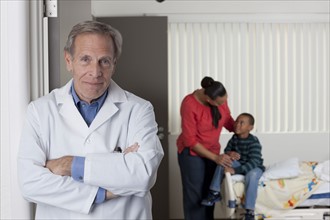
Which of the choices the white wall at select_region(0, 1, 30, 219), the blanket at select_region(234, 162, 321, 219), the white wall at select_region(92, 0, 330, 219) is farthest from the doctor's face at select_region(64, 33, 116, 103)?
the white wall at select_region(92, 0, 330, 219)

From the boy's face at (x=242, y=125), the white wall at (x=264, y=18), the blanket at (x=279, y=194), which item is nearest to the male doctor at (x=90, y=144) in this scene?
the blanket at (x=279, y=194)

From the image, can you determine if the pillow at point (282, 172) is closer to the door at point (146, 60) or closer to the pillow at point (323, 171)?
the pillow at point (323, 171)

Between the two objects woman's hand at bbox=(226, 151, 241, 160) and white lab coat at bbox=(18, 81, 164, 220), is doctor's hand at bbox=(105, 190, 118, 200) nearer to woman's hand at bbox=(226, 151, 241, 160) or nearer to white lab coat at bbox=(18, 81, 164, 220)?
white lab coat at bbox=(18, 81, 164, 220)

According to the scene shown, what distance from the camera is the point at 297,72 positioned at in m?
5.64

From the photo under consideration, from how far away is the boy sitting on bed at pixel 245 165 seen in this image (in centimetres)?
407

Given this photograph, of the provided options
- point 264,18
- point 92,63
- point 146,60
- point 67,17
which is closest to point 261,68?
point 264,18

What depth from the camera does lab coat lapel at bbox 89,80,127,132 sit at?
1.65 m

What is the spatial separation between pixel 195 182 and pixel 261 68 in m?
1.85

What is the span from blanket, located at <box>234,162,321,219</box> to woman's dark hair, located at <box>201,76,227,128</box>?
0.55m

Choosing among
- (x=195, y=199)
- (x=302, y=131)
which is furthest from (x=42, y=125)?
(x=302, y=131)

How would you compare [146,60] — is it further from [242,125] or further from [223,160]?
[223,160]

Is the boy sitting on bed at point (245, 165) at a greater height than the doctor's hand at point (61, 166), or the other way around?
the doctor's hand at point (61, 166)

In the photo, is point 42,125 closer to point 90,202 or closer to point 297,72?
point 90,202

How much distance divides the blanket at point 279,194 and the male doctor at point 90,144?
2.56 meters
